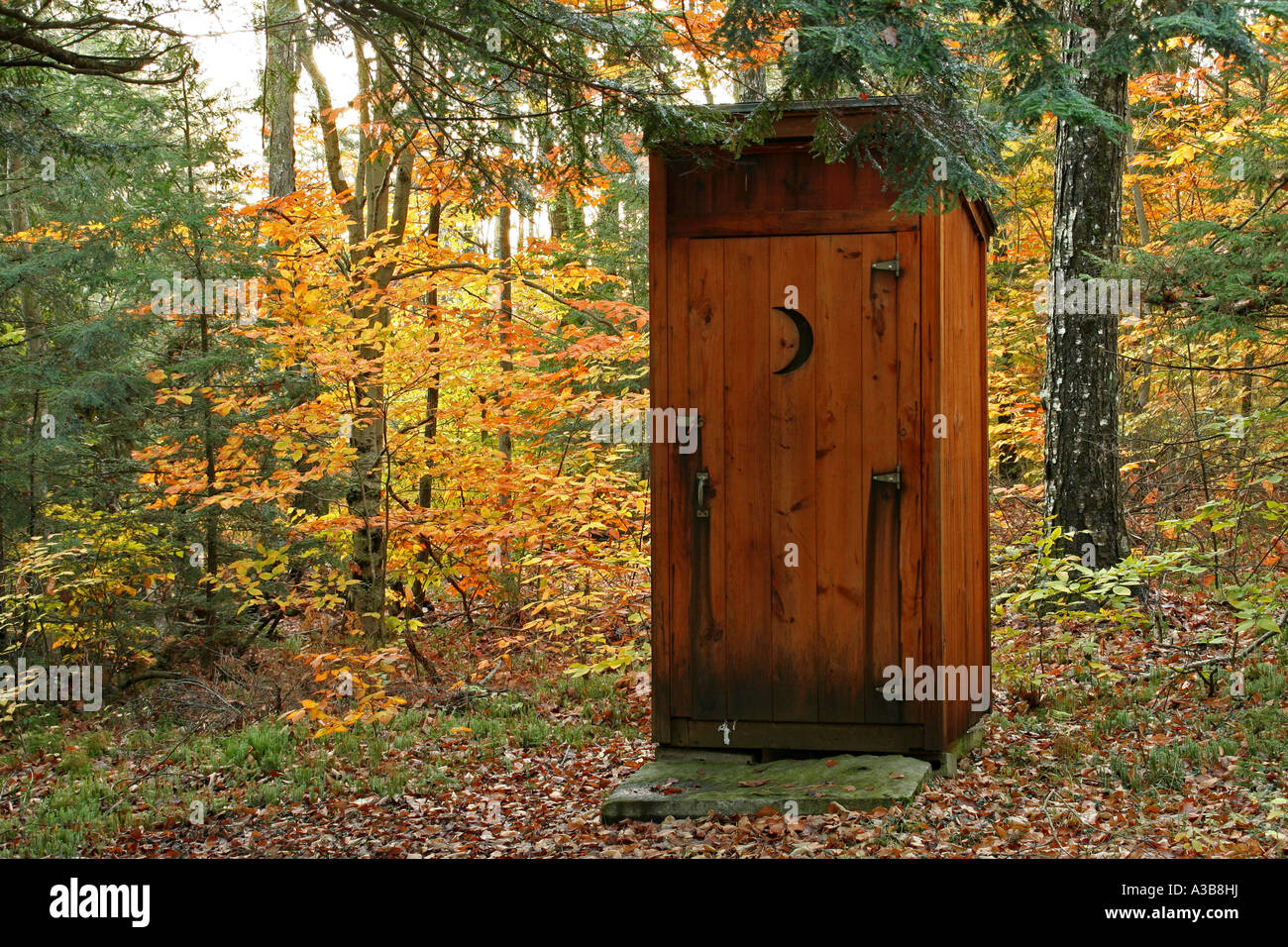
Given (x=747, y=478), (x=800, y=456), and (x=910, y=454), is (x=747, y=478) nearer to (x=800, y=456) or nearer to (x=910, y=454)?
(x=800, y=456)

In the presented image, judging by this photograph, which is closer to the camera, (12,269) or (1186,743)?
(1186,743)

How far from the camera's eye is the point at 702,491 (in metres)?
5.23

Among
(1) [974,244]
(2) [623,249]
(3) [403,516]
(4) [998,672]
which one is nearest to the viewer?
(1) [974,244]

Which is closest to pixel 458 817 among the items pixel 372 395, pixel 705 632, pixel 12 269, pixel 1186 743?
pixel 705 632

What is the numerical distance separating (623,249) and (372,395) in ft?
19.3

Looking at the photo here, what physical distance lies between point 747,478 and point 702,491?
0.23 meters

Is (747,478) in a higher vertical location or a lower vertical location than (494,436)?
lower

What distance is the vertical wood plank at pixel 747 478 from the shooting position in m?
5.18

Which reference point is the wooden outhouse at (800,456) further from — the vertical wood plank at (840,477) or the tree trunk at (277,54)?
the tree trunk at (277,54)

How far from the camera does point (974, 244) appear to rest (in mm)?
6102

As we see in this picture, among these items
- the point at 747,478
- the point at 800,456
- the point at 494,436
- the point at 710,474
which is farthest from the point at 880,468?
the point at 494,436

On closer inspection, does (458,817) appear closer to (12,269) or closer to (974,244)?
(974,244)

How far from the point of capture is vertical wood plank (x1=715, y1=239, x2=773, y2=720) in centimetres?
518

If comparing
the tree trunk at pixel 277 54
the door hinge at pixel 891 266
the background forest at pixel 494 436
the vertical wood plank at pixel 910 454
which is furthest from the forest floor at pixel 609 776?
the tree trunk at pixel 277 54
